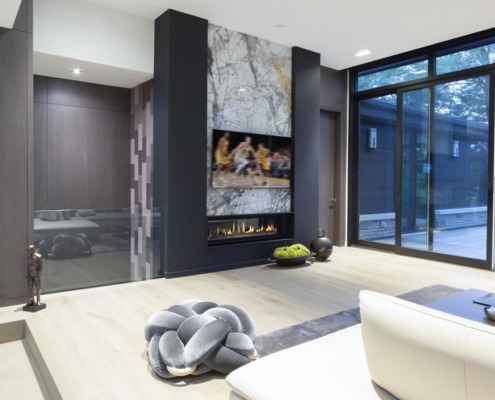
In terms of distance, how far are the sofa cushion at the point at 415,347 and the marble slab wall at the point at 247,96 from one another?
3903mm

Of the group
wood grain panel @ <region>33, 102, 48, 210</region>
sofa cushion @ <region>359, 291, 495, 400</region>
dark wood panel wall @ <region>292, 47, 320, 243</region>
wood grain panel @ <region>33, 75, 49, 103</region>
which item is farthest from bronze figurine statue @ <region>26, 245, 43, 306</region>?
dark wood panel wall @ <region>292, 47, 320, 243</region>

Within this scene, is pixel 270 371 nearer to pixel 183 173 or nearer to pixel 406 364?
pixel 406 364

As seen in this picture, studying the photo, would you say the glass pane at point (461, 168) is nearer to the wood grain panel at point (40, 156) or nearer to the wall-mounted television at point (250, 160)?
the wall-mounted television at point (250, 160)

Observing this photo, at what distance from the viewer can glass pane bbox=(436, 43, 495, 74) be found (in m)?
5.25

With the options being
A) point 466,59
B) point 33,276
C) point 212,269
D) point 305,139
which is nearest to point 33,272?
point 33,276

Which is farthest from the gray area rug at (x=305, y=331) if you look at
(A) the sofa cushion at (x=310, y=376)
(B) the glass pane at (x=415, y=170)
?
(B) the glass pane at (x=415, y=170)

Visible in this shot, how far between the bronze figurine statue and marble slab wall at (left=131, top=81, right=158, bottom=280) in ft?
3.64

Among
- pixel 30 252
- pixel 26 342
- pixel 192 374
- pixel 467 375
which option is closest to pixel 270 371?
pixel 467 375

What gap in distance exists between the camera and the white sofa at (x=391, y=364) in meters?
0.97

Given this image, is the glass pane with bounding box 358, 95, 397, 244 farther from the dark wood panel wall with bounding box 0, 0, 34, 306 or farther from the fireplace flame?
the dark wood panel wall with bounding box 0, 0, 34, 306

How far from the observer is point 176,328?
8.04ft

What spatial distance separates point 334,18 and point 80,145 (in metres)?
3.80

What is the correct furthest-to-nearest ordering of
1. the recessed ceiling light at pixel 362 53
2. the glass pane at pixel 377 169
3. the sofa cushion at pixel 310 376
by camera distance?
the glass pane at pixel 377 169, the recessed ceiling light at pixel 362 53, the sofa cushion at pixel 310 376

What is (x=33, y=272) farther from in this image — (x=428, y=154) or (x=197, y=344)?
(x=428, y=154)
